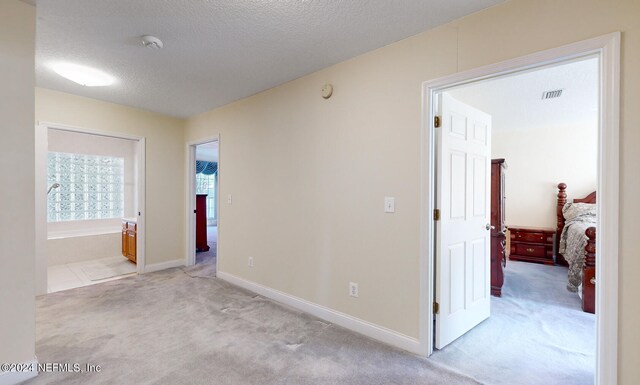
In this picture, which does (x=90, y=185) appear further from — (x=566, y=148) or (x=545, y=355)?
(x=566, y=148)

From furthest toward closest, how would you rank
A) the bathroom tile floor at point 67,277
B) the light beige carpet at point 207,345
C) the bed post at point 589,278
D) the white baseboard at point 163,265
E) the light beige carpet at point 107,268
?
the white baseboard at point 163,265, the light beige carpet at point 107,268, the bathroom tile floor at point 67,277, the bed post at point 589,278, the light beige carpet at point 207,345

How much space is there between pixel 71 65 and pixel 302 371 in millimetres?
3376

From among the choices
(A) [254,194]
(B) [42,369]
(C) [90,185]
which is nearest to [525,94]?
(A) [254,194]

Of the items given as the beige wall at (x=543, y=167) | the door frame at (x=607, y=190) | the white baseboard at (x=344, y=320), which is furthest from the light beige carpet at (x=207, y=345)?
the beige wall at (x=543, y=167)

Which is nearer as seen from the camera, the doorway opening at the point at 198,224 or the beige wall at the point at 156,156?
the beige wall at the point at 156,156

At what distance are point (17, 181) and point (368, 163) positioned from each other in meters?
2.47

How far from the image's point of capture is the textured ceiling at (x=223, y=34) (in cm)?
182

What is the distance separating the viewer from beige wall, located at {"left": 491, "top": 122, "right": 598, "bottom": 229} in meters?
4.83

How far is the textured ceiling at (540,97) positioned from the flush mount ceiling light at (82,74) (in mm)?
3449

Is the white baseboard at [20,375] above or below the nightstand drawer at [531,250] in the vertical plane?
below

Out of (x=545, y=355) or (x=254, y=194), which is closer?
(x=545, y=355)

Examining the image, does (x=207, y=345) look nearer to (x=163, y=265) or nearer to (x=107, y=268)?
(x=163, y=265)

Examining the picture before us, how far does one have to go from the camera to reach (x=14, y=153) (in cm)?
181

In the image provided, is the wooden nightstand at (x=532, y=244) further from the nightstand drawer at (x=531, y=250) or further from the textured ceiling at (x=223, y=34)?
the textured ceiling at (x=223, y=34)
